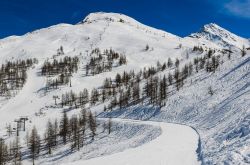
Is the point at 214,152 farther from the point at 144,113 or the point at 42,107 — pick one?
the point at 42,107

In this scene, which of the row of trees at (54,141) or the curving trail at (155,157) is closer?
the curving trail at (155,157)

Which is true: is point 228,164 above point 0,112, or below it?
above

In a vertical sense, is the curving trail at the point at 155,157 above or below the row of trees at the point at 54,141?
above

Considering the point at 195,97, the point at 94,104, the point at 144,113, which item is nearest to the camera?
the point at 195,97

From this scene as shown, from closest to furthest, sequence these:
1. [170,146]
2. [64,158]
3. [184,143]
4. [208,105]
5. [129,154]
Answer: [129,154]
[170,146]
[184,143]
[208,105]
[64,158]

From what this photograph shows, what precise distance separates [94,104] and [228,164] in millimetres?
146371

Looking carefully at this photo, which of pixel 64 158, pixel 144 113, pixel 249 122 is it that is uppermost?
pixel 249 122

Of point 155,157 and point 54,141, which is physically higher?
point 155,157

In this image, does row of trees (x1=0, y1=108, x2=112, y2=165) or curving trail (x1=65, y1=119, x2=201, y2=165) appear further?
row of trees (x1=0, y1=108, x2=112, y2=165)

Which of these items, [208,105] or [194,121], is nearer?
[194,121]

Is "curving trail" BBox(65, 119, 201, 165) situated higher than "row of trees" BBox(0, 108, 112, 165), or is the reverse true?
"curving trail" BBox(65, 119, 201, 165)

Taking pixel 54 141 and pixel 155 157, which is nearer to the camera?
pixel 155 157

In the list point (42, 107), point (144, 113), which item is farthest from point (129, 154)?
point (42, 107)

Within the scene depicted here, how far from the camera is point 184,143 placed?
43.7m
